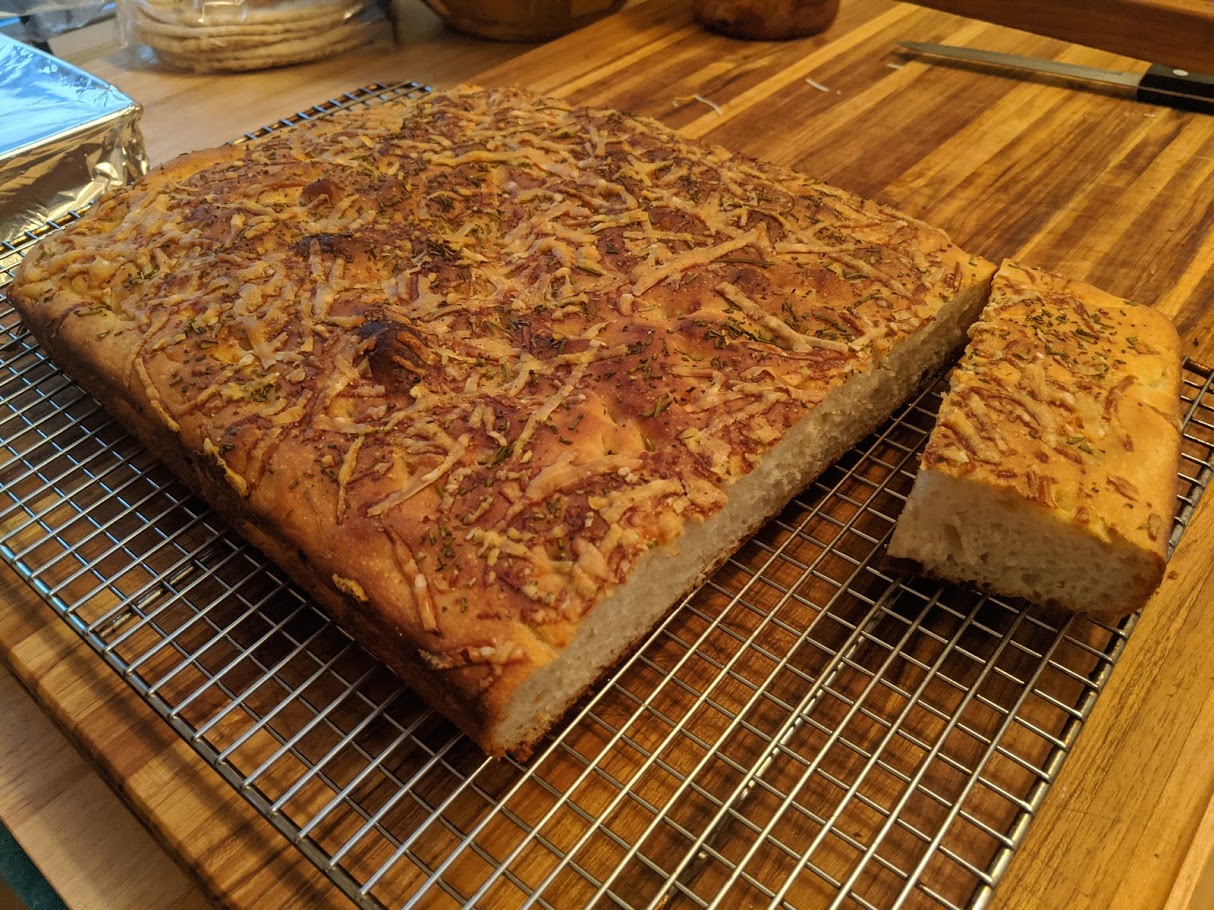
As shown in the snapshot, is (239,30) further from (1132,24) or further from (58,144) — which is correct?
(1132,24)

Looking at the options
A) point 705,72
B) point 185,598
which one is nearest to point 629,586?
point 185,598

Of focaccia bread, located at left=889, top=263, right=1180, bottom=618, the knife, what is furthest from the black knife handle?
focaccia bread, located at left=889, top=263, right=1180, bottom=618

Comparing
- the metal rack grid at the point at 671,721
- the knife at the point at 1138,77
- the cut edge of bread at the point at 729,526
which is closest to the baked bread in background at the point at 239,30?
the metal rack grid at the point at 671,721

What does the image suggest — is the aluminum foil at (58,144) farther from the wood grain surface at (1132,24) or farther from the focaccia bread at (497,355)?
the wood grain surface at (1132,24)

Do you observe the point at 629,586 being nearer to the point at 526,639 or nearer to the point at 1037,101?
the point at 526,639

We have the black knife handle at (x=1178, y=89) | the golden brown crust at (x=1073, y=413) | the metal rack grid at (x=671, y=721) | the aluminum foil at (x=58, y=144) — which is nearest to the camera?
the metal rack grid at (x=671, y=721)

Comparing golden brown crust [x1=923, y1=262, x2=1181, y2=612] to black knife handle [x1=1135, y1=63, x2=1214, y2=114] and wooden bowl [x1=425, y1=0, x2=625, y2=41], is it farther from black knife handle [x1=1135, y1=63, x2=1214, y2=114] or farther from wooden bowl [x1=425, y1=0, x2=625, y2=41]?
wooden bowl [x1=425, y1=0, x2=625, y2=41]
